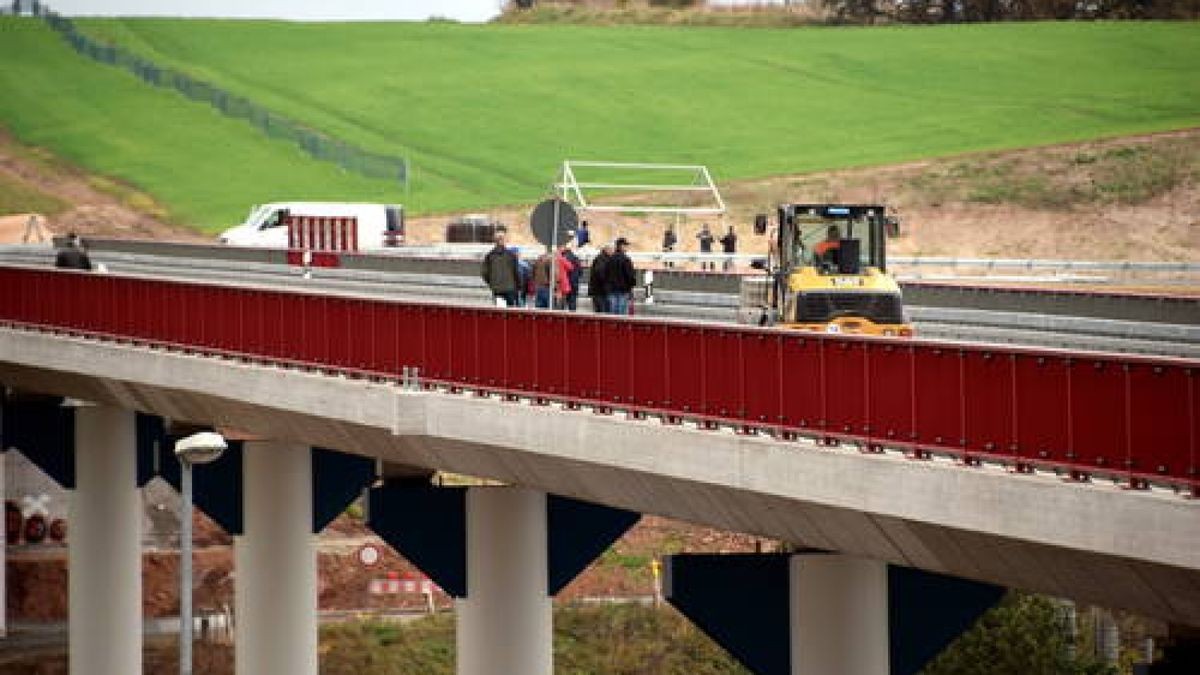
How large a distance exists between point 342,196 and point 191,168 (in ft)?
26.0

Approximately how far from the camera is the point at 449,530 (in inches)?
1601

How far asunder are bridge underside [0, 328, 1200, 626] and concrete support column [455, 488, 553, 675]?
1.88m

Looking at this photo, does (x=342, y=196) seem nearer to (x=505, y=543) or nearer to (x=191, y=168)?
(x=191, y=168)

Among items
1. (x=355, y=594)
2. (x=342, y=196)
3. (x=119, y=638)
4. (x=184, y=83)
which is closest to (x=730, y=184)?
(x=342, y=196)

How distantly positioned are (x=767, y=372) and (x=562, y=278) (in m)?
12.9

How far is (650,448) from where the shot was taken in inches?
1206

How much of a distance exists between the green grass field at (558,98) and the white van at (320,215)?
24201 mm

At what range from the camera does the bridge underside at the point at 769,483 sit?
2323cm

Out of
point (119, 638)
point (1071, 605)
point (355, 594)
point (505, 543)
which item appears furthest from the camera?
point (355, 594)

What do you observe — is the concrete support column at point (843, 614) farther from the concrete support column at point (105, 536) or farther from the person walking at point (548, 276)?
the concrete support column at point (105, 536)

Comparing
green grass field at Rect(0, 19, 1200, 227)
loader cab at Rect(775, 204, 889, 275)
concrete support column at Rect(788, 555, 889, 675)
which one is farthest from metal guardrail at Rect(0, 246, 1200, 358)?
green grass field at Rect(0, 19, 1200, 227)

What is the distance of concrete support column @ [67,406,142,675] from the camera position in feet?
181

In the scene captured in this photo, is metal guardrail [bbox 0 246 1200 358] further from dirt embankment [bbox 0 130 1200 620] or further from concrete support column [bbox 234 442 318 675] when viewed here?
dirt embankment [bbox 0 130 1200 620]

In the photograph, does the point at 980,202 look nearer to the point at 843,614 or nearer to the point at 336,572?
the point at 336,572
